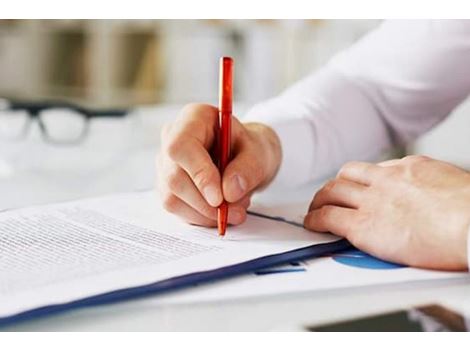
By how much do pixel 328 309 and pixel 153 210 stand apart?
29cm

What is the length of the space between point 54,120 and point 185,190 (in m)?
0.71

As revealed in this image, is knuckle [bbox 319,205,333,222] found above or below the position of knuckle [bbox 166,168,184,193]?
below

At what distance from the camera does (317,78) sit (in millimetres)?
990

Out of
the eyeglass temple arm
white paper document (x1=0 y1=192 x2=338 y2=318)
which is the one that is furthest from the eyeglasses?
white paper document (x1=0 y1=192 x2=338 y2=318)

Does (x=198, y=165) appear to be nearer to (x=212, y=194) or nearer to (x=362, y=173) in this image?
(x=212, y=194)

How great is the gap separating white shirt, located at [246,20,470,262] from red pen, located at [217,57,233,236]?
0.81ft

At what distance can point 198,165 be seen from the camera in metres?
0.62

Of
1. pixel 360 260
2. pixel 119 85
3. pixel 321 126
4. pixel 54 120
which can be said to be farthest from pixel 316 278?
pixel 119 85

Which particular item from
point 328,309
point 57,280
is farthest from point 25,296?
point 328,309

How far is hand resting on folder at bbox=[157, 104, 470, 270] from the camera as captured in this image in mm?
518

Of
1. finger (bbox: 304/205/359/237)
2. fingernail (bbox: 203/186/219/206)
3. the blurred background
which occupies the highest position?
fingernail (bbox: 203/186/219/206)

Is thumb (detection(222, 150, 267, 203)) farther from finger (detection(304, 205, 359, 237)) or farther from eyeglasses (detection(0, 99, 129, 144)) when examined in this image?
eyeglasses (detection(0, 99, 129, 144))

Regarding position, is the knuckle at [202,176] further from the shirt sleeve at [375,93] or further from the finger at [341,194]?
the shirt sleeve at [375,93]
